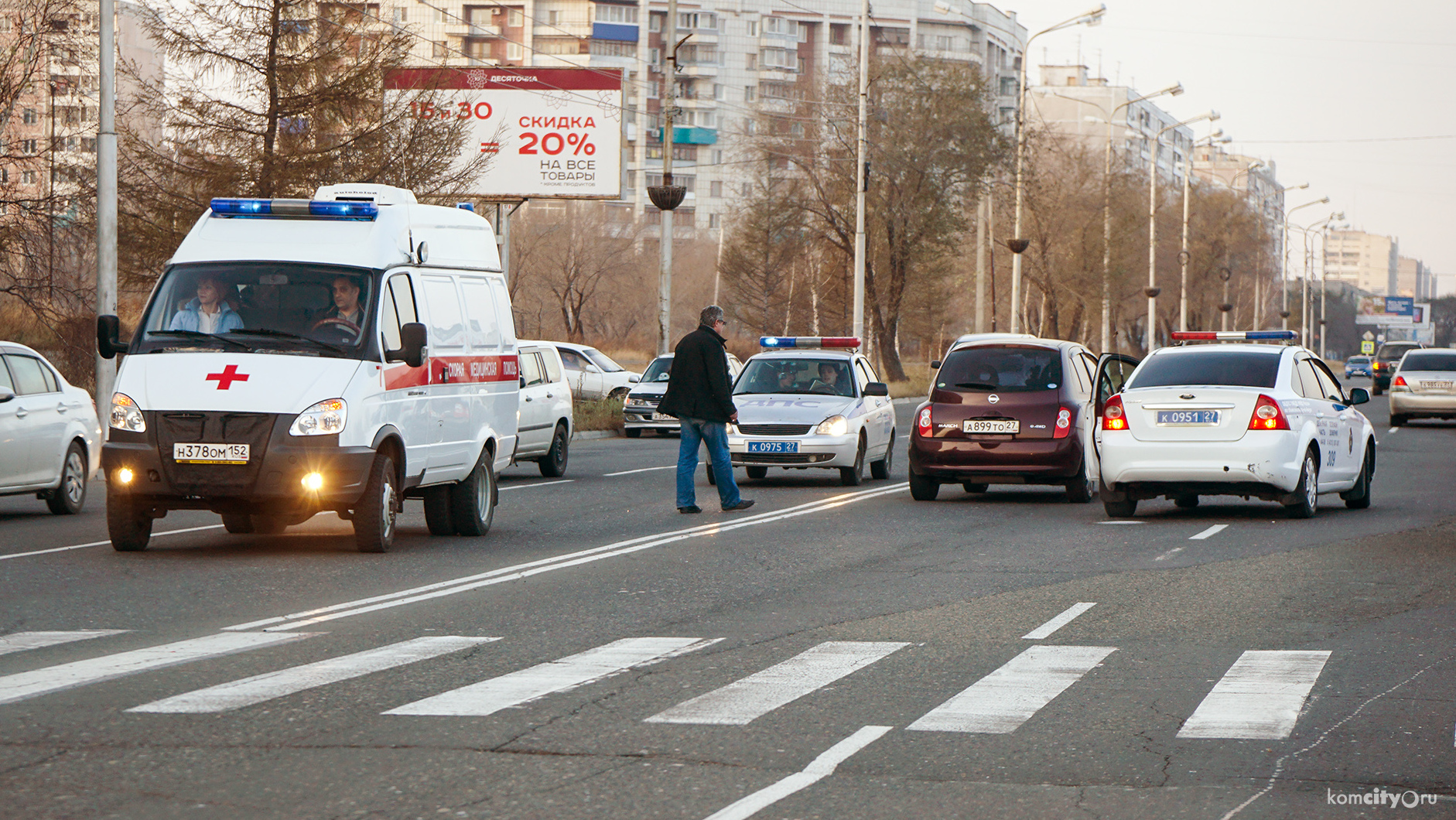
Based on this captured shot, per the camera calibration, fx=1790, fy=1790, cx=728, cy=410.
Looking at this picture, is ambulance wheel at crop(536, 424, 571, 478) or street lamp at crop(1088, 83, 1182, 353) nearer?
ambulance wheel at crop(536, 424, 571, 478)

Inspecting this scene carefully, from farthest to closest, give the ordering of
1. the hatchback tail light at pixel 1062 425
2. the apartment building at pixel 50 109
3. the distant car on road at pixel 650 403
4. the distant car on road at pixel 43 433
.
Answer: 1. the distant car on road at pixel 650 403
2. the apartment building at pixel 50 109
3. the hatchback tail light at pixel 1062 425
4. the distant car on road at pixel 43 433

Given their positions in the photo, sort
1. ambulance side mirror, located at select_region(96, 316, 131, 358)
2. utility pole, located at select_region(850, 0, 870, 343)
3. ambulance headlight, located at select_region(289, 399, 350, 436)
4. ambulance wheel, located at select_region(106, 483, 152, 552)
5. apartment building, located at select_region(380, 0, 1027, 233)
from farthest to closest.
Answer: apartment building, located at select_region(380, 0, 1027, 233)
utility pole, located at select_region(850, 0, 870, 343)
ambulance side mirror, located at select_region(96, 316, 131, 358)
ambulance wheel, located at select_region(106, 483, 152, 552)
ambulance headlight, located at select_region(289, 399, 350, 436)

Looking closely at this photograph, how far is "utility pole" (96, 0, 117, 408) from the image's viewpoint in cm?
2127

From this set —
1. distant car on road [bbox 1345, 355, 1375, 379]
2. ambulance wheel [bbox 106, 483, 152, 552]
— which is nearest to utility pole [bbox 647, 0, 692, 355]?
ambulance wheel [bbox 106, 483, 152, 552]

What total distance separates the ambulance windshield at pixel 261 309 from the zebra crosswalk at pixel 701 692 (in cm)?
385

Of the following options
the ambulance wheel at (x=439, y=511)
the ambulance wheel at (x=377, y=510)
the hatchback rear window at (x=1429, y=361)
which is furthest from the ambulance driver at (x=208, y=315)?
the hatchback rear window at (x=1429, y=361)

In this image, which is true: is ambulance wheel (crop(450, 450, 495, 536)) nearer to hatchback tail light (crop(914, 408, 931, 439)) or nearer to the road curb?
hatchback tail light (crop(914, 408, 931, 439))

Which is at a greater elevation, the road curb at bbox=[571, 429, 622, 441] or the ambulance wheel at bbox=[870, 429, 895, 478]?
the ambulance wheel at bbox=[870, 429, 895, 478]

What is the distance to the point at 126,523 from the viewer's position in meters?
12.9

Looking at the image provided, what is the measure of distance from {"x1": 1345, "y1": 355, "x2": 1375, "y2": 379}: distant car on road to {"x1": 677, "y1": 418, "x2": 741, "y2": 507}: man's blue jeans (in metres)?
90.0

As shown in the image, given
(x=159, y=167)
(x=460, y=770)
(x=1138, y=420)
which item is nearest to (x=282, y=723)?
(x=460, y=770)

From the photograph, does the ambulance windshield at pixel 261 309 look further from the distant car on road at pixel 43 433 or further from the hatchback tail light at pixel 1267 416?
the hatchback tail light at pixel 1267 416

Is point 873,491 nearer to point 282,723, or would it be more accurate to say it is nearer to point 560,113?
point 282,723

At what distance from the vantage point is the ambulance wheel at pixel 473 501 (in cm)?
1479
